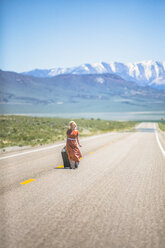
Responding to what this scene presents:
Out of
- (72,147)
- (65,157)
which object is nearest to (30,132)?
(65,157)

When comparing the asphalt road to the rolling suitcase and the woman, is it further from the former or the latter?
the rolling suitcase

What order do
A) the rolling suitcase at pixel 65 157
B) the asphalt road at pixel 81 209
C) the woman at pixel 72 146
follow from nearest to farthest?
A: 1. the asphalt road at pixel 81 209
2. the woman at pixel 72 146
3. the rolling suitcase at pixel 65 157

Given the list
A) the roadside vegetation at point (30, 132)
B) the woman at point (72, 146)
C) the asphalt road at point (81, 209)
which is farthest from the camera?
the roadside vegetation at point (30, 132)

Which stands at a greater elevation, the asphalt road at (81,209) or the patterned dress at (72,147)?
the patterned dress at (72,147)

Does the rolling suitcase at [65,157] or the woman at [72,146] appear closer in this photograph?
the woman at [72,146]

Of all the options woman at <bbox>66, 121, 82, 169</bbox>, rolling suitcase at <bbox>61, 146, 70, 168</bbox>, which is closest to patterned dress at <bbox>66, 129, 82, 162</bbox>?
woman at <bbox>66, 121, 82, 169</bbox>

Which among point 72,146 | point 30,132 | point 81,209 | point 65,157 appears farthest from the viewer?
point 30,132

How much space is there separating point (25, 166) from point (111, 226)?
6365mm

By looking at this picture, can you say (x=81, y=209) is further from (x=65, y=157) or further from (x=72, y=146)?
(x=65, y=157)

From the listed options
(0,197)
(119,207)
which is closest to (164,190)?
(119,207)

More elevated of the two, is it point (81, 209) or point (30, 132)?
point (30, 132)

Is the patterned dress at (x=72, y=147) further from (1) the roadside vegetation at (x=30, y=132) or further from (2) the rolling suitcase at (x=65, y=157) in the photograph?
(1) the roadside vegetation at (x=30, y=132)

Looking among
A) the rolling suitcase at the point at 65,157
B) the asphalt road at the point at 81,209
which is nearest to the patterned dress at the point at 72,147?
the rolling suitcase at the point at 65,157

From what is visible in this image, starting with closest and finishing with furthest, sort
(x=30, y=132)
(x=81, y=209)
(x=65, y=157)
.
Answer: (x=81, y=209) → (x=65, y=157) → (x=30, y=132)
